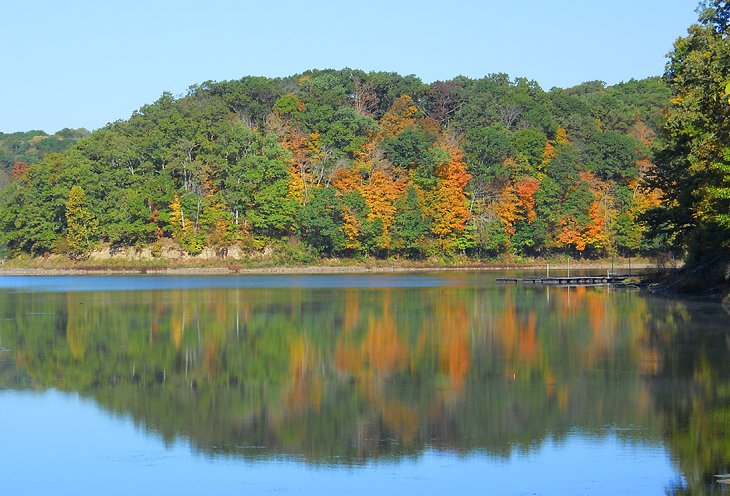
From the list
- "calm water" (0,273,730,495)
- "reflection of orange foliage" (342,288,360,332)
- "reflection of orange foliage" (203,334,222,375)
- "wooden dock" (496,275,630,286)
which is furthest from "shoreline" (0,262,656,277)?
"reflection of orange foliage" (203,334,222,375)

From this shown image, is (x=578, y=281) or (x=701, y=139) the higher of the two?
(x=701, y=139)

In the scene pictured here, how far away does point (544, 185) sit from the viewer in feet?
344

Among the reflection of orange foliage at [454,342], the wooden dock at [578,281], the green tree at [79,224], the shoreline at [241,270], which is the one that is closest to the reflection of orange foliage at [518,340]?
the reflection of orange foliage at [454,342]

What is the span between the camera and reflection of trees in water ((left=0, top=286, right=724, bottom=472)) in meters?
17.5

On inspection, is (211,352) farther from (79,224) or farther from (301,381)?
(79,224)

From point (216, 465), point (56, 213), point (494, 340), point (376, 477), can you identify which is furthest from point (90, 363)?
point (56, 213)

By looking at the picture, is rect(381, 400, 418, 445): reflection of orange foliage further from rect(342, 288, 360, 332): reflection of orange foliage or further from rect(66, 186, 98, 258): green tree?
rect(66, 186, 98, 258): green tree

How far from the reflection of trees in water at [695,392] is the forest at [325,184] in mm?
62479

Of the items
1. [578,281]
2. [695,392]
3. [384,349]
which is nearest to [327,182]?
[578,281]

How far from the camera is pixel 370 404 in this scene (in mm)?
19953

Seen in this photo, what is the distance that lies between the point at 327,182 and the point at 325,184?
0.26 m

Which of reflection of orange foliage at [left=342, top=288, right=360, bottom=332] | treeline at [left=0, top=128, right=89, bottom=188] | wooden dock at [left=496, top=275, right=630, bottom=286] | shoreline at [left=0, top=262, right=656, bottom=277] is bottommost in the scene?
shoreline at [left=0, top=262, right=656, bottom=277]

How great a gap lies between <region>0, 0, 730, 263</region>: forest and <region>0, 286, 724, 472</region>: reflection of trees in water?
49559 mm

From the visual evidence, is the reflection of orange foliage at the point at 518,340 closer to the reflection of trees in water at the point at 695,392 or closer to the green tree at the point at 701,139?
the reflection of trees in water at the point at 695,392
